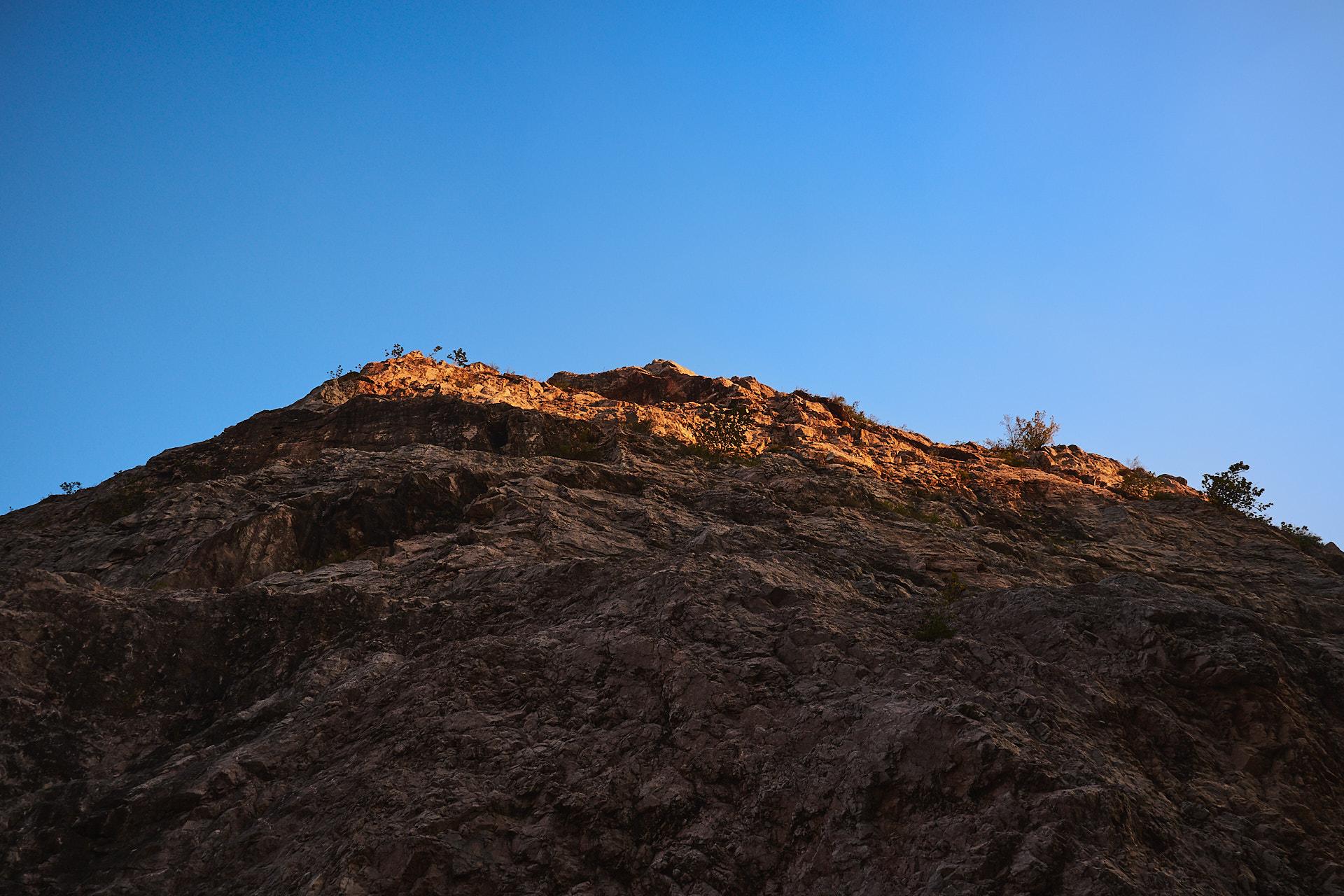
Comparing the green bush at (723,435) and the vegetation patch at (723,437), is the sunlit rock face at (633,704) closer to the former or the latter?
the vegetation patch at (723,437)

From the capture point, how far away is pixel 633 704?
10.8m

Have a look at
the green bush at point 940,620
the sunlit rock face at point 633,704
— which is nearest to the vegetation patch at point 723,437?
the sunlit rock face at point 633,704

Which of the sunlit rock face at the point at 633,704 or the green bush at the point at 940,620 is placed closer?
the sunlit rock face at the point at 633,704

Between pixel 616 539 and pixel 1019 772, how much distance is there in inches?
339

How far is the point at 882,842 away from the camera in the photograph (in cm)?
860

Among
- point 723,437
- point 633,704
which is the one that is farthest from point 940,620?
point 723,437

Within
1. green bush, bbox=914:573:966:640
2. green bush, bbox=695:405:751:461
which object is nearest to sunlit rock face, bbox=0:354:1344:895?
green bush, bbox=914:573:966:640

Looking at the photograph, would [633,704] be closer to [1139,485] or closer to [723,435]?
[723,435]

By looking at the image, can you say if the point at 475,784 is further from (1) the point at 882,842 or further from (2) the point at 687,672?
(1) the point at 882,842

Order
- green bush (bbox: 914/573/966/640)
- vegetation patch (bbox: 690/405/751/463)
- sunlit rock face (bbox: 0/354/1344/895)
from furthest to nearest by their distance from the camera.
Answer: vegetation patch (bbox: 690/405/751/463)
green bush (bbox: 914/573/966/640)
sunlit rock face (bbox: 0/354/1344/895)

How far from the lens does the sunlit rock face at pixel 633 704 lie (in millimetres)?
8734

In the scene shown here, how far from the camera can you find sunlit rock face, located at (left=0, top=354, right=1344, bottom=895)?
8.73m

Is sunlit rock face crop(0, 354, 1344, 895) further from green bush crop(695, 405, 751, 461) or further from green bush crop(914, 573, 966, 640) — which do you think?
green bush crop(695, 405, 751, 461)

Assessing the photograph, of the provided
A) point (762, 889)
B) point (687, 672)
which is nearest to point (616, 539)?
point (687, 672)
